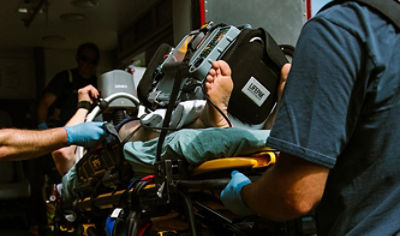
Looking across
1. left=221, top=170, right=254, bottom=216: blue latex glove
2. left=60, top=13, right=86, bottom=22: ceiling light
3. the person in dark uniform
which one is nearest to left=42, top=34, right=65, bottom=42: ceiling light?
left=60, top=13, right=86, bottom=22: ceiling light

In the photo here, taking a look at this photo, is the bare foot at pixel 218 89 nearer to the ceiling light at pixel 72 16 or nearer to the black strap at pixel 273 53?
the black strap at pixel 273 53

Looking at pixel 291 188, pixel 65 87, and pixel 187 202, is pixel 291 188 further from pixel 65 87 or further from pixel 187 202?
pixel 65 87

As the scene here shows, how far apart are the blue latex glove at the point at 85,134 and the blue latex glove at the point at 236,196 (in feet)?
3.05

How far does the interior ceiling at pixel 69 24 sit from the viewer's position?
17.8 feet

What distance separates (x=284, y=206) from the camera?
904 millimetres

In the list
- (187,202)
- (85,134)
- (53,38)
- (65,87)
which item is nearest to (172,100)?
(187,202)

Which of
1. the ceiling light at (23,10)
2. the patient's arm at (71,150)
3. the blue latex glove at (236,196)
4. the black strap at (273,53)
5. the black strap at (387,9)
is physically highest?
the black strap at (387,9)

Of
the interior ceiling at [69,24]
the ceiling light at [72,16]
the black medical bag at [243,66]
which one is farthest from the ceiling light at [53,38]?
the black medical bag at [243,66]

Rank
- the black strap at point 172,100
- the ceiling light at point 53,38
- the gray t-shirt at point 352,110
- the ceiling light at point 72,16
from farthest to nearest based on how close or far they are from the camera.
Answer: the ceiling light at point 53,38, the ceiling light at point 72,16, the black strap at point 172,100, the gray t-shirt at point 352,110

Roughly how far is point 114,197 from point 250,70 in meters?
0.74

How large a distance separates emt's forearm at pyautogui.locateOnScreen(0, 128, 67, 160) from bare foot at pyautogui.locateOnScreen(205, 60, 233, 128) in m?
0.70

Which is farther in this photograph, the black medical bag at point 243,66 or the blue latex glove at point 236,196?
the black medical bag at point 243,66

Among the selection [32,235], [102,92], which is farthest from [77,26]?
[102,92]

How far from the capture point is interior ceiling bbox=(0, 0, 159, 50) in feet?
17.8
